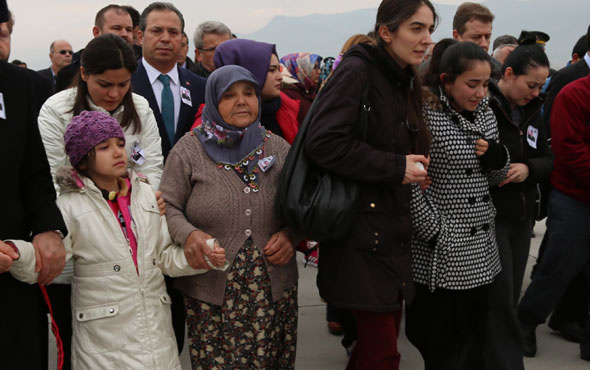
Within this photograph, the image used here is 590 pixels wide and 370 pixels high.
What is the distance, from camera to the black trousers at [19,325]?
7.25 ft

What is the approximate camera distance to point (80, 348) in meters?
2.53

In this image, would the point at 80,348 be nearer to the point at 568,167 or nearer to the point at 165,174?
the point at 165,174

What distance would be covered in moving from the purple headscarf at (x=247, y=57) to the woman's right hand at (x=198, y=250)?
1.06 m

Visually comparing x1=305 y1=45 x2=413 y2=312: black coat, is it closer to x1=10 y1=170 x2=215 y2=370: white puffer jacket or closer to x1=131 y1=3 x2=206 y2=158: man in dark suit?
x1=10 y1=170 x2=215 y2=370: white puffer jacket

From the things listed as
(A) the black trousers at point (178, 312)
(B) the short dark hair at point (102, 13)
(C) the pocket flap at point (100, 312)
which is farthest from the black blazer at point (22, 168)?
(B) the short dark hair at point (102, 13)

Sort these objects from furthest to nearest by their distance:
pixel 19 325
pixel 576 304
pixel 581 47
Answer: pixel 581 47
pixel 576 304
pixel 19 325

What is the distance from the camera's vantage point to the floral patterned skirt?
2703 millimetres

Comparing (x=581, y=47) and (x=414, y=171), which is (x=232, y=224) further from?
(x=581, y=47)

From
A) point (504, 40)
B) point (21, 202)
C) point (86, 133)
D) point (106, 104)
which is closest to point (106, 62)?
point (106, 104)

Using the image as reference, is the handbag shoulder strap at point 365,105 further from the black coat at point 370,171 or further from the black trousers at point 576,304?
the black trousers at point 576,304

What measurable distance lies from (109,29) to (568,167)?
3542 mm

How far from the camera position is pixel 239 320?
2705mm

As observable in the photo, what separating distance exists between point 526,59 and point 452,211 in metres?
1.08

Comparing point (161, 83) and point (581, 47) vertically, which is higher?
point (581, 47)
